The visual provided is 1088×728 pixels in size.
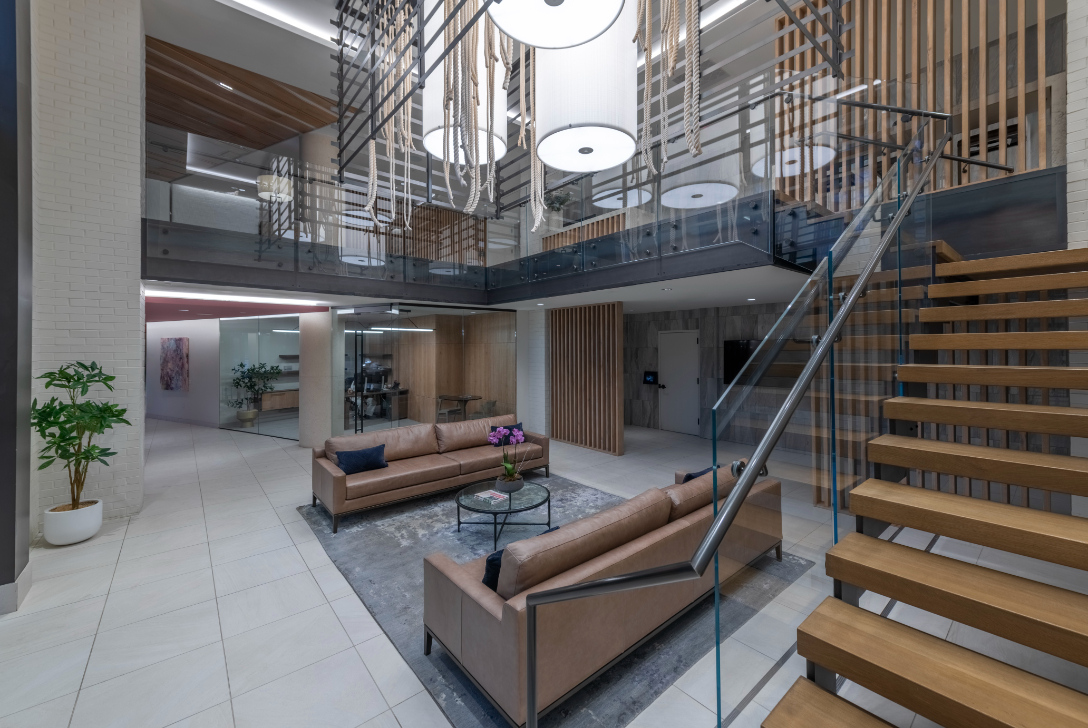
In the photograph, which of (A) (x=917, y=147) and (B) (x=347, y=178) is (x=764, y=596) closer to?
(A) (x=917, y=147)

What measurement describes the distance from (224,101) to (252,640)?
291 inches

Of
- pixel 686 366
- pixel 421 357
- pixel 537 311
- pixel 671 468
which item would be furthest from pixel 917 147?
pixel 421 357

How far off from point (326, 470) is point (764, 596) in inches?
158

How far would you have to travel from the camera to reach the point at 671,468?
6.37m

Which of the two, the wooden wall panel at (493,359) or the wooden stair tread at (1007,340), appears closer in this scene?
the wooden stair tread at (1007,340)

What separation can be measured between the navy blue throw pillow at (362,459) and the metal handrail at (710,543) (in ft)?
11.0

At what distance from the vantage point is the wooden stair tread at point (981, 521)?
148 centimetres

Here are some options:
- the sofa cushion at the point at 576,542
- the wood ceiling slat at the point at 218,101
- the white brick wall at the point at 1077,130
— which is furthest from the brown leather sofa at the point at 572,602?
the wood ceiling slat at the point at 218,101

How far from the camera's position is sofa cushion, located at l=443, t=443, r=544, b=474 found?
17.1 feet

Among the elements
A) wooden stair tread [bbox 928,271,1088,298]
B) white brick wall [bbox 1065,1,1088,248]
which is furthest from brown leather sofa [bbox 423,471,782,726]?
white brick wall [bbox 1065,1,1088,248]

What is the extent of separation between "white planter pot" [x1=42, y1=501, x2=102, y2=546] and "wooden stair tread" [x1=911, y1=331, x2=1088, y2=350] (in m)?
6.66

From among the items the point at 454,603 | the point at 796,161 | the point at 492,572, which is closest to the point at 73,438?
the point at 454,603

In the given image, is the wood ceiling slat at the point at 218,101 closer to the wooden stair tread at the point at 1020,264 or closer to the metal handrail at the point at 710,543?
the metal handrail at the point at 710,543

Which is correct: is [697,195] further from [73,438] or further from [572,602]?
[73,438]
